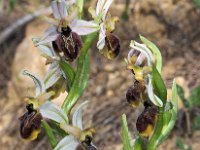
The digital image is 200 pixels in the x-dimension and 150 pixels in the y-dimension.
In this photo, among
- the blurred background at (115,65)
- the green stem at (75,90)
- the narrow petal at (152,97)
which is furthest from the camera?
the blurred background at (115,65)

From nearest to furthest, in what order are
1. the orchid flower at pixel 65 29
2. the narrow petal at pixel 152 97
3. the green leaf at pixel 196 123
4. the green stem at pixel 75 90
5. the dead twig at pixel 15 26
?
the narrow petal at pixel 152 97
the orchid flower at pixel 65 29
the green stem at pixel 75 90
the green leaf at pixel 196 123
the dead twig at pixel 15 26

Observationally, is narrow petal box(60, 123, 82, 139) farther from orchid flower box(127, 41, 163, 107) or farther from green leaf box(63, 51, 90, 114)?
orchid flower box(127, 41, 163, 107)

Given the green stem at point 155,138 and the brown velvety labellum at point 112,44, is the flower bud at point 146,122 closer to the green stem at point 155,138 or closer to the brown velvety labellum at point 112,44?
the green stem at point 155,138

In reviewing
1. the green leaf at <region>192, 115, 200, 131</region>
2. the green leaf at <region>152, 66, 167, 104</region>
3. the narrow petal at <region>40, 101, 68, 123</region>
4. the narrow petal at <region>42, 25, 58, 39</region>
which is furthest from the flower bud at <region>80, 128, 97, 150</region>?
the green leaf at <region>192, 115, 200, 131</region>

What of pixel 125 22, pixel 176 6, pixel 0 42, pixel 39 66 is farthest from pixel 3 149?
pixel 176 6

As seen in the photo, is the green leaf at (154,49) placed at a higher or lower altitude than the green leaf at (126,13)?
higher

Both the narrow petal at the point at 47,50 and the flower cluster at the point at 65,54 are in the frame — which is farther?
the narrow petal at the point at 47,50

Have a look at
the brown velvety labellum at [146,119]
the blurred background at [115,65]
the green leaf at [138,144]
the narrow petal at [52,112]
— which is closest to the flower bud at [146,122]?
the brown velvety labellum at [146,119]
